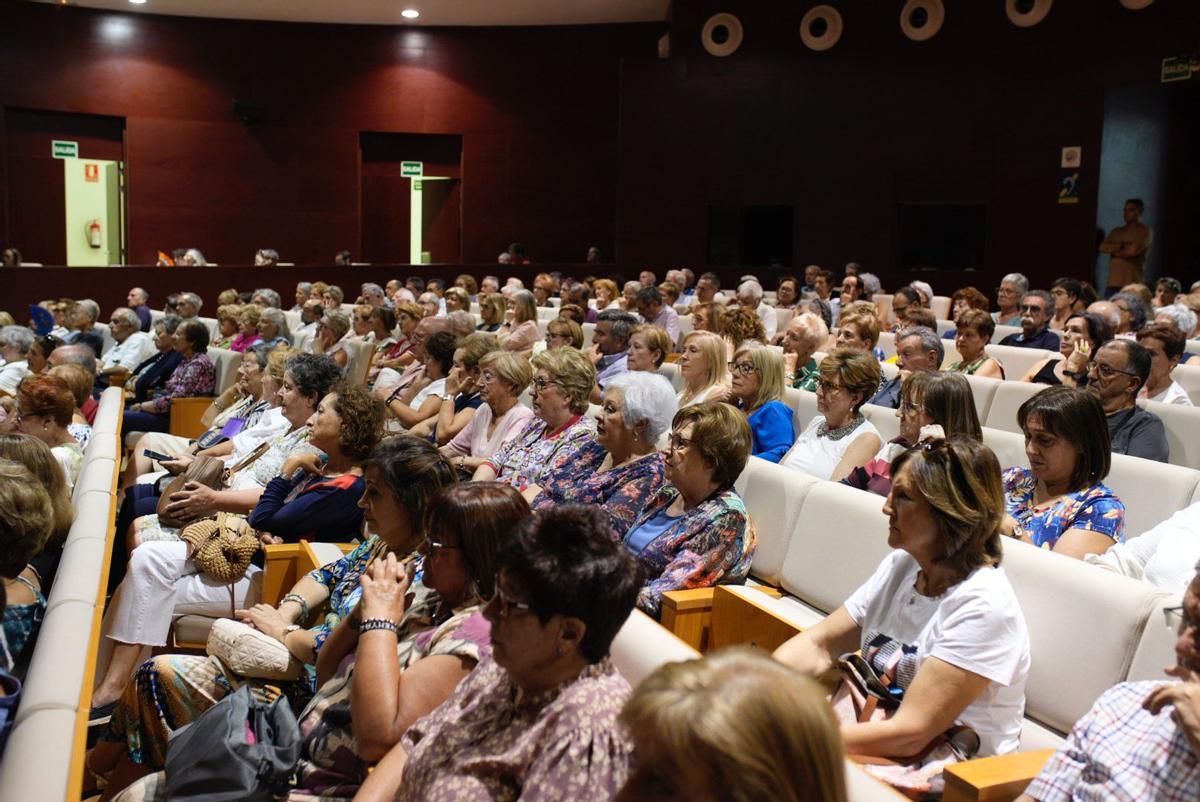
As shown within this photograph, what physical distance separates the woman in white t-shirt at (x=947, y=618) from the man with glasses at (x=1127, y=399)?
2032 mm

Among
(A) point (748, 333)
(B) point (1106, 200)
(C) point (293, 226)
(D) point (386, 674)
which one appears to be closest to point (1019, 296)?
(A) point (748, 333)

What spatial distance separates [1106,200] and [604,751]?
13123 millimetres

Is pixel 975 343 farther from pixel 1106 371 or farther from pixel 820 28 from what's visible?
pixel 820 28

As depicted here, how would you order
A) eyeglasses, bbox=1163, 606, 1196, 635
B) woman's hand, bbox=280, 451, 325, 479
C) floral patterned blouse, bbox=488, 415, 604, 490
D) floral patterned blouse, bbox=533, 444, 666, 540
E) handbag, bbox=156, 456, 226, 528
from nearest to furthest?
1. eyeglasses, bbox=1163, 606, 1196, 635
2. floral patterned blouse, bbox=533, 444, 666, 540
3. woman's hand, bbox=280, 451, 325, 479
4. floral patterned blouse, bbox=488, 415, 604, 490
5. handbag, bbox=156, 456, 226, 528

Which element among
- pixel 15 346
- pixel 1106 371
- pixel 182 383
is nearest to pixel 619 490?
pixel 1106 371

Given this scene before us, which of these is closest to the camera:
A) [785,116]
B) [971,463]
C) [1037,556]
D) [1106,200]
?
[971,463]

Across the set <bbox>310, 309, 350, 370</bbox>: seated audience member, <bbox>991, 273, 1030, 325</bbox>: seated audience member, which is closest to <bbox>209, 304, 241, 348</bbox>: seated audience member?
<bbox>310, 309, 350, 370</bbox>: seated audience member

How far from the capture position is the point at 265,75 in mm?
15844

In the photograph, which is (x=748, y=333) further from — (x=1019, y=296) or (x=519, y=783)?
(x=519, y=783)

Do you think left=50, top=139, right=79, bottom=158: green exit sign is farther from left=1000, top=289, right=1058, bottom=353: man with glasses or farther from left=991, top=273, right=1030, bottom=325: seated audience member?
left=1000, top=289, right=1058, bottom=353: man with glasses

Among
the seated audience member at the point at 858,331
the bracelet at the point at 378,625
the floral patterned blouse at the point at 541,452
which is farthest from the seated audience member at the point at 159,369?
the bracelet at the point at 378,625

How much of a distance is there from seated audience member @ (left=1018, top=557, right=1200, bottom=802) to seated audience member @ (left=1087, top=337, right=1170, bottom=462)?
8.11 feet

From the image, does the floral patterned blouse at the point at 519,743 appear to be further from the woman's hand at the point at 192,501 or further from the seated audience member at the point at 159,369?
the seated audience member at the point at 159,369

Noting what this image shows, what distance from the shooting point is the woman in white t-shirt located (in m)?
2.18
